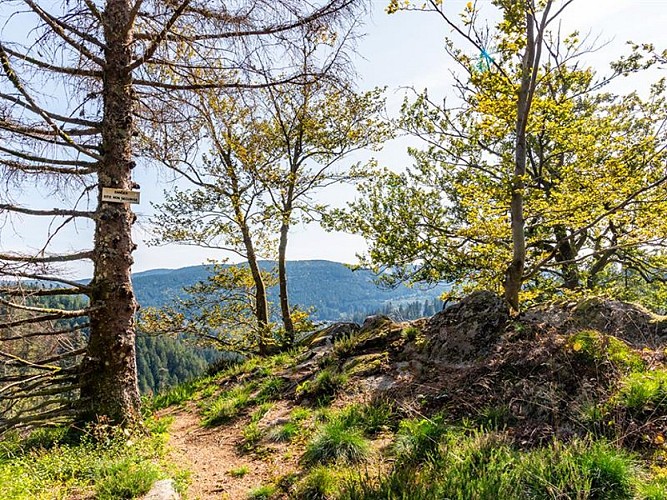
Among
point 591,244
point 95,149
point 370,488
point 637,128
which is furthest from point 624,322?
point 637,128

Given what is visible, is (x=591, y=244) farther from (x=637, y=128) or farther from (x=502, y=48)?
(x=502, y=48)

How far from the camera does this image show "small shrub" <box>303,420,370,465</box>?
165 inches

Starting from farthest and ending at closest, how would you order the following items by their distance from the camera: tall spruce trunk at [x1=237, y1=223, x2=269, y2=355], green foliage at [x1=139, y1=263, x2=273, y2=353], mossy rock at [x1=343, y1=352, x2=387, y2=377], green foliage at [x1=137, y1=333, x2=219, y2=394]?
1. green foliage at [x1=137, y1=333, x2=219, y2=394]
2. tall spruce trunk at [x1=237, y1=223, x2=269, y2=355]
3. green foliage at [x1=139, y1=263, x2=273, y2=353]
4. mossy rock at [x1=343, y1=352, x2=387, y2=377]

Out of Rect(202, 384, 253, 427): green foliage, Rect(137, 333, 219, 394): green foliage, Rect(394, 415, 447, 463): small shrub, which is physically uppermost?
Rect(394, 415, 447, 463): small shrub

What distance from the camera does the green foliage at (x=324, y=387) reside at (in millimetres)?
6422

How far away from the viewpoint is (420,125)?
10.1 m

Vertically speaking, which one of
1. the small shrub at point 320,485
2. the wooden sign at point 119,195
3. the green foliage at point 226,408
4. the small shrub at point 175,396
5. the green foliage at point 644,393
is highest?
the wooden sign at point 119,195

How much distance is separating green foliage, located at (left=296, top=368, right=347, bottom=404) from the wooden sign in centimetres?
406

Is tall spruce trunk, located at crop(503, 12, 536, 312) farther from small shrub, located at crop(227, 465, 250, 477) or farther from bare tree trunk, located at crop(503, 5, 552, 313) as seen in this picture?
small shrub, located at crop(227, 465, 250, 477)

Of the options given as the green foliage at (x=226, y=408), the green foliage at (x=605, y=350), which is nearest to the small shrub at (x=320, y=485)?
the green foliage at (x=605, y=350)

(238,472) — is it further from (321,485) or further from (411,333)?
(411,333)

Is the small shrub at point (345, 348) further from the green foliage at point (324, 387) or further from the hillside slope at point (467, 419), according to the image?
the green foliage at point (324, 387)

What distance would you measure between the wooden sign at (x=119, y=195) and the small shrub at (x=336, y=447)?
3.77m

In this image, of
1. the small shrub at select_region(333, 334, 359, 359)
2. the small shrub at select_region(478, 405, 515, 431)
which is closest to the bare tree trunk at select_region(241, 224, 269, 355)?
the small shrub at select_region(333, 334, 359, 359)
